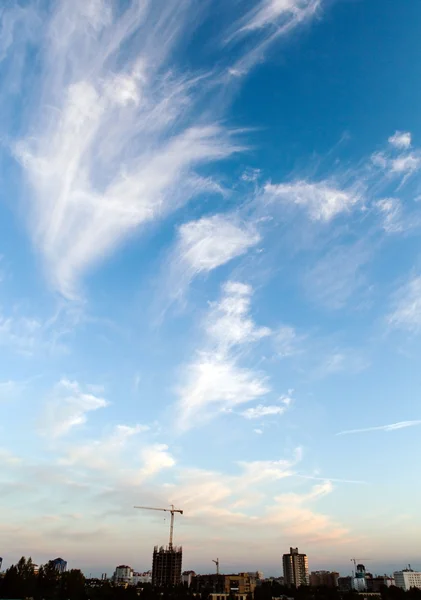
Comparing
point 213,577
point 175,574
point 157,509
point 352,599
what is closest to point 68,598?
point 352,599

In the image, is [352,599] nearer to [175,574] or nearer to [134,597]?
[134,597]

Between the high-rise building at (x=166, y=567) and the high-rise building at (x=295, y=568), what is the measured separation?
58.2 m

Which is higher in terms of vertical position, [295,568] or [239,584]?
[295,568]

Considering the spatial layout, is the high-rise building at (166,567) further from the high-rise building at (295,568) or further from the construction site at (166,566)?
the high-rise building at (295,568)

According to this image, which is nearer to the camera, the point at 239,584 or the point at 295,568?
the point at 239,584

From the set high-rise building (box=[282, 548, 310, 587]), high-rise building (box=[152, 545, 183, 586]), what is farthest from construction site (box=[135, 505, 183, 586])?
high-rise building (box=[282, 548, 310, 587])

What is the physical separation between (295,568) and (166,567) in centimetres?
6394

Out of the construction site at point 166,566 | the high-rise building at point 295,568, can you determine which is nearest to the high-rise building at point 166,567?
the construction site at point 166,566

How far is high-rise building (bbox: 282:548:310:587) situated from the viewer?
19000cm

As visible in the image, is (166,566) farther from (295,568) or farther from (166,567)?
(295,568)

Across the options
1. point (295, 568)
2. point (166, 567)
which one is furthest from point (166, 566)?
point (295, 568)

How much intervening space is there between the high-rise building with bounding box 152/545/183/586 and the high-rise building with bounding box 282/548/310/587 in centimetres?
5815

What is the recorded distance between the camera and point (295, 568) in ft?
629

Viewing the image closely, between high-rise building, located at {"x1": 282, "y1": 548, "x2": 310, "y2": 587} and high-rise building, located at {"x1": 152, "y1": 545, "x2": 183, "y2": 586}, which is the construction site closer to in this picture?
high-rise building, located at {"x1": 152, "y1": 545, "x2": 183, "y2": 586}
